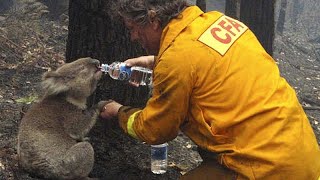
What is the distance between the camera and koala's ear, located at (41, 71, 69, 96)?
178 inches

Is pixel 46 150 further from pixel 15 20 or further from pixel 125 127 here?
pixel 15 20

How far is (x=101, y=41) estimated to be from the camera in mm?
5051

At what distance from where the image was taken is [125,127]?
4.02 meters

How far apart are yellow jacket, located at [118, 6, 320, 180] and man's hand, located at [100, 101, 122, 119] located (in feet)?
2.30

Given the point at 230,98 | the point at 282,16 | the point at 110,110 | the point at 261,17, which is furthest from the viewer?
the point at 282,16

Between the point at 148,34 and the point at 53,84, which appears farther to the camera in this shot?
the point at 53,84

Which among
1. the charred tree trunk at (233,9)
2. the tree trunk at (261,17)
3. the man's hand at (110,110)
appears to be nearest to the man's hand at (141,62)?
the man's hand at (110,110)

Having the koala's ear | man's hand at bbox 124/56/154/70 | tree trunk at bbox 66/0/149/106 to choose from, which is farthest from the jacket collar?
tree trunk at bbox 66/0/149/106

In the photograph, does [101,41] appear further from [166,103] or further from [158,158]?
[166,103]

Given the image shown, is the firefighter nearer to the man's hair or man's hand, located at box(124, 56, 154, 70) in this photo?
the man's hair

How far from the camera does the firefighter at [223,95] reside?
3426mm

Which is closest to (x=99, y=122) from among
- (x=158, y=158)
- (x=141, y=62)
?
(x=158, y=158)

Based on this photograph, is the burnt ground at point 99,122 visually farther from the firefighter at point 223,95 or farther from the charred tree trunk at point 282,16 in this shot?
the firefighter at point 223,95

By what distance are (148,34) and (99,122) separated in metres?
1.78
